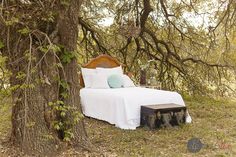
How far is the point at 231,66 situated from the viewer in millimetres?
7711

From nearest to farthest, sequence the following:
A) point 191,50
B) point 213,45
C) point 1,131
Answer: point 1,131
point 213,45
point 191,50

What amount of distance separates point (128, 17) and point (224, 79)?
263 cm

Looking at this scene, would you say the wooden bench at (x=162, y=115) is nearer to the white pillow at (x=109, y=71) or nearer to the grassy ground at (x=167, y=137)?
the grassy ground at (x=167, y=137)

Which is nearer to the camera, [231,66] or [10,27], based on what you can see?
[10,27]

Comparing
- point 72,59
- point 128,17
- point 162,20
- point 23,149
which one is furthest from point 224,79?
point 23,149

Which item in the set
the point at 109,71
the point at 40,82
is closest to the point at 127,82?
the point at 109,71

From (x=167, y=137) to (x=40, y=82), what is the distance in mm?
2075

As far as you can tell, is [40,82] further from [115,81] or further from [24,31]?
[115,81]

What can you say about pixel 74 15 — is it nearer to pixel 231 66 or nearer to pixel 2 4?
pixel 2 4

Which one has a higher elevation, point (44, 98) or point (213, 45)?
point (213, 45)

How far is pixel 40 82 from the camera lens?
369cm

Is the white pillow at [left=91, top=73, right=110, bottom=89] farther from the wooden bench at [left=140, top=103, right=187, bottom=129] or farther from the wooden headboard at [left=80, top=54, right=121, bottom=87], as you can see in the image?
the wooden bench at [left=140, top=103, right=187, bottom=129]

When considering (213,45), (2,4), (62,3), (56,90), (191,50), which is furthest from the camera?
(191,50)

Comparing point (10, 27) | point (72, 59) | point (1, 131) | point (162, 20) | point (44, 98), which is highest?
point (162, 20)
